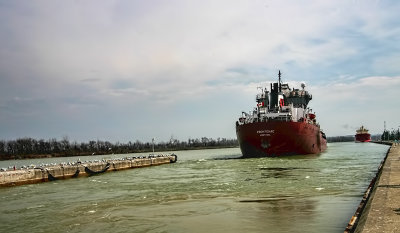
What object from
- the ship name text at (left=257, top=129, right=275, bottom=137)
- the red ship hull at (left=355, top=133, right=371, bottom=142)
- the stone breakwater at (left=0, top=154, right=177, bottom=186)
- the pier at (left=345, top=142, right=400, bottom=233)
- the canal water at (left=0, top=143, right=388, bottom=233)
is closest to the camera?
the pier at (left=345, top=142, right=400, bottom=233)

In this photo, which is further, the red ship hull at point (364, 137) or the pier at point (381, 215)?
the red ship hull at point (364, 137)

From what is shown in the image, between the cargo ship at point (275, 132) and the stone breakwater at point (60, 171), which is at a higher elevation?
the cargo ship at point (275, 132)

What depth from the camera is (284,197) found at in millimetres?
14383

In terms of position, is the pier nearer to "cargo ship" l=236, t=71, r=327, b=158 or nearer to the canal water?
the canal water

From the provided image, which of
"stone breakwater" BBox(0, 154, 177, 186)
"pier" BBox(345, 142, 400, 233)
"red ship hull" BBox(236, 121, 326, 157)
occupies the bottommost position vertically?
"stone breakwater" BBox(0, 154, 177, 186)

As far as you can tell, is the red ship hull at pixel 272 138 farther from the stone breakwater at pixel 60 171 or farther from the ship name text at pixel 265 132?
the stone breakwater at pixel 60 171

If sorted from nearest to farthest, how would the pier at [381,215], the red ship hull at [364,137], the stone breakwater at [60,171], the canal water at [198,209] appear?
the pier at [381,215], the canal water at [198,209], the stone breakwater at [60,171], the red ship hull at [364,137]

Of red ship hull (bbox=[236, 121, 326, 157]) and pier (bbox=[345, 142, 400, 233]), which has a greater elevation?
red ship hull (bbox=[236, 121, 326, 157])

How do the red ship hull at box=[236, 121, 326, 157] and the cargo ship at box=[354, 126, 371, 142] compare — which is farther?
the cargo ship at box=[354, 126, 371, 142]

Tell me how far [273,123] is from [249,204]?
29008mm

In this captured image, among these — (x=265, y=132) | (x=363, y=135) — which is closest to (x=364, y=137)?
(x=363, y=135)

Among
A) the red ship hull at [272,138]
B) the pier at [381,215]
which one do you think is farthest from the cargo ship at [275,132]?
the pier at [381,215]

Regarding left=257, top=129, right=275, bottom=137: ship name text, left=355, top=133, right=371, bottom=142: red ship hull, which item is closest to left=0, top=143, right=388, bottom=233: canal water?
left=257, top=129, right=275, bottom=137: ship name text

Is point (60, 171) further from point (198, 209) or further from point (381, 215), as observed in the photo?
point (381, 215)
